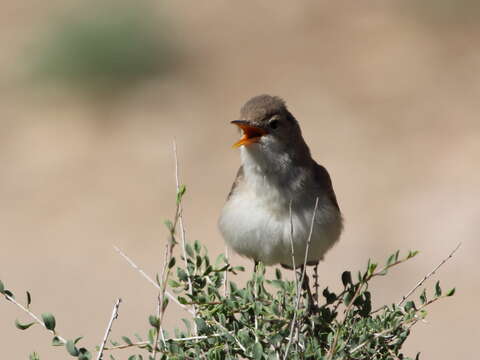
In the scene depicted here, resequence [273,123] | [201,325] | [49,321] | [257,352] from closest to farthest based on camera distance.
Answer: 1. [257,352]
2. [49,321]
3. [201,325]
4. [273,123]

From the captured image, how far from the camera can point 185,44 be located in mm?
18281

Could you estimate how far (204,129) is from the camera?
16312 millimetres

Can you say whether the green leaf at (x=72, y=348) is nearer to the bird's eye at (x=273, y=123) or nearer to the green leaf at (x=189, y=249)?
the green leaf at (x=189, y=249)

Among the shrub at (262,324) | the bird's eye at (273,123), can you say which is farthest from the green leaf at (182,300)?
the bird's eye at (273,123)

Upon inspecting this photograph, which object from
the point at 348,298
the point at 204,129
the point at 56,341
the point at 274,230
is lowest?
the point at 56,341

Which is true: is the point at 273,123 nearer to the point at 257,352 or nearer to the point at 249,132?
the point at 249,132

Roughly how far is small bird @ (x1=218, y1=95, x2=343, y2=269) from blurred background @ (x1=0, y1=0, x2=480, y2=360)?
562cm

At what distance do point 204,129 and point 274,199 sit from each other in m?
10.6

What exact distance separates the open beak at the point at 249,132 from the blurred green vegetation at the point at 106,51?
11.7 meters

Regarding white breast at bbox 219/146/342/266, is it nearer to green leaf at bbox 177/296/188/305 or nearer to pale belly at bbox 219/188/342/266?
pale belly at bbox 219/188/342/266

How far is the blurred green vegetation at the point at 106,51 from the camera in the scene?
17125 mm

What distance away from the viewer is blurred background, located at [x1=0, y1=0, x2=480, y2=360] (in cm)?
1290

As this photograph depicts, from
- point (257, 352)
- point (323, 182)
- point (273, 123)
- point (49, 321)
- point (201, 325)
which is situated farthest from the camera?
point (323, 182)

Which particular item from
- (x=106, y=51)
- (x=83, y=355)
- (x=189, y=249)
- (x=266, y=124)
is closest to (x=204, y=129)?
(x=106, y=51)
